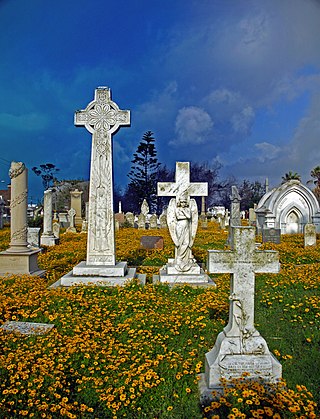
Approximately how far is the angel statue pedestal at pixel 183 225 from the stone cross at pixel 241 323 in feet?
13.0

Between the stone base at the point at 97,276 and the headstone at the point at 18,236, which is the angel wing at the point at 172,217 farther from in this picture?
the headstone at the point at 18,236

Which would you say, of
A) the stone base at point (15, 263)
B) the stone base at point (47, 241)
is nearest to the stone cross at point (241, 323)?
the stone base at point (15, 263)

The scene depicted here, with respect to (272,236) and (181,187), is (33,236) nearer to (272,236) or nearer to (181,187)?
(181,187)

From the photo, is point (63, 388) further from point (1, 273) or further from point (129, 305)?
point (1, 273)

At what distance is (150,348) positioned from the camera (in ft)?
14.3

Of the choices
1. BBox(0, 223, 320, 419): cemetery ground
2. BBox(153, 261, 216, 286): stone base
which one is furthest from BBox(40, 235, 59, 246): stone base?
BBox(153, 261, 216, 286): stone base

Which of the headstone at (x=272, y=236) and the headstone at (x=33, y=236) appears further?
the headstone at (x=272, y=236)

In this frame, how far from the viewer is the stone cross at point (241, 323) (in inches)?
133

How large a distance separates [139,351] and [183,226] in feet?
12.5

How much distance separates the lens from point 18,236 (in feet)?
27.7

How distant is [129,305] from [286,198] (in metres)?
18.8

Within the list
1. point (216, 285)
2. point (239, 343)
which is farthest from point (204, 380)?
point (216, 285)

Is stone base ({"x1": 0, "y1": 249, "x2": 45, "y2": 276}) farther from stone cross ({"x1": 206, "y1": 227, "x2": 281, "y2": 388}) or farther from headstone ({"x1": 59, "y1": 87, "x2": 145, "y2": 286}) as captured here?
stone cross ({"x1": 206, "y1": 227, "x2": 281, "y2": 388})

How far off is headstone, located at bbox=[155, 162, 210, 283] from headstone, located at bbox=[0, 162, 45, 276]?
3.31 meters
